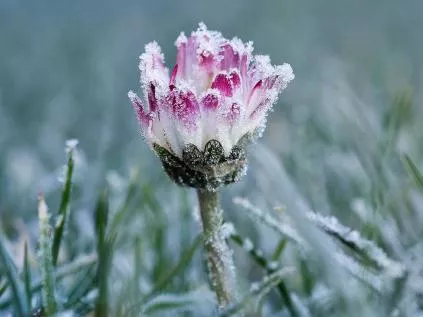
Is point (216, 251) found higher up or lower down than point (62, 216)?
lower down

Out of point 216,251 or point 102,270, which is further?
point 216,251

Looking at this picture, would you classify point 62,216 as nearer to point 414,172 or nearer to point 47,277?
point 47,277

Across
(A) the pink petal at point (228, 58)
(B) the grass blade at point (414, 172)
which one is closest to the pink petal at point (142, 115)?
(A) the pink petal at point (228, 58)

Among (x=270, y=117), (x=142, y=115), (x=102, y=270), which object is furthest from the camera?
(x=270, y=117)

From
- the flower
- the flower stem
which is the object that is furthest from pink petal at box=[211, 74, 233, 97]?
the flower stem

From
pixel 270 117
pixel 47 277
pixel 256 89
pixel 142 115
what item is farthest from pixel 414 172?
pixel 270 117

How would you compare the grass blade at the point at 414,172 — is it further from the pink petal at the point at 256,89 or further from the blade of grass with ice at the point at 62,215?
the blade of grass with ice at the point at 62,215

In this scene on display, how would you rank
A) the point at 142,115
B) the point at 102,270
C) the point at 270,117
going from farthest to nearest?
the point at 270,117
the point at 142,115
the point at 102,270

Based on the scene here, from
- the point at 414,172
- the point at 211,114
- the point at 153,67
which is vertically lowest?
the point at 414,172

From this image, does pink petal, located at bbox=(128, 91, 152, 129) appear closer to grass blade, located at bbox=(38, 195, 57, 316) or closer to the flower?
the flower
